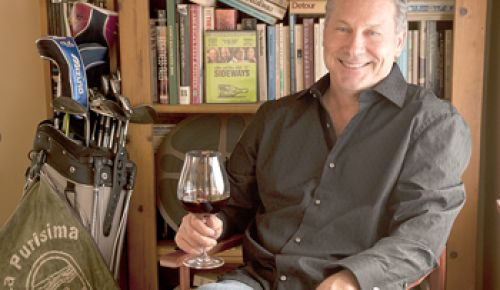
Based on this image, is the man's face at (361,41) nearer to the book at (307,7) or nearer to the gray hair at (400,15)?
the gray hair at (400,15)

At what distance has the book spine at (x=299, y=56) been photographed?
2166mm

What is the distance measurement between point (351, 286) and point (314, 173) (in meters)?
0.39

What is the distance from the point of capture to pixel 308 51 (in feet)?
7.13

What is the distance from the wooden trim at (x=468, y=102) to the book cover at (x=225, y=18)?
720 mm

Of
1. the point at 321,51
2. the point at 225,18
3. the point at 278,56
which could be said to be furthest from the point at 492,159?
the point at 225,18

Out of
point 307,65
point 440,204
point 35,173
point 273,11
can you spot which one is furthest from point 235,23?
point 440,204

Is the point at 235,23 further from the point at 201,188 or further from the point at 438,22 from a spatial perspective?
the point at 201,188

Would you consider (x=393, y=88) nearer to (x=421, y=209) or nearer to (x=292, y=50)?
(x=421, y=209)

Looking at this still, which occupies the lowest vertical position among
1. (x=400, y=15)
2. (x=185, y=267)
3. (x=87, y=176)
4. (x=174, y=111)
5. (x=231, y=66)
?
(x=185, y=267)

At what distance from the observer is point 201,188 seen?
4.77 ft

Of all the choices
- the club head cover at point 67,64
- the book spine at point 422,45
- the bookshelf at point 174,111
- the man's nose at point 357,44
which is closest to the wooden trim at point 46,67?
the bookshelf at point 174,111

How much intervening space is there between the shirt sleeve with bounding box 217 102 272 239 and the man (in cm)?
2

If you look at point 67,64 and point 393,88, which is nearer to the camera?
point 393,88

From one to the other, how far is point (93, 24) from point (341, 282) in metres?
1.26
